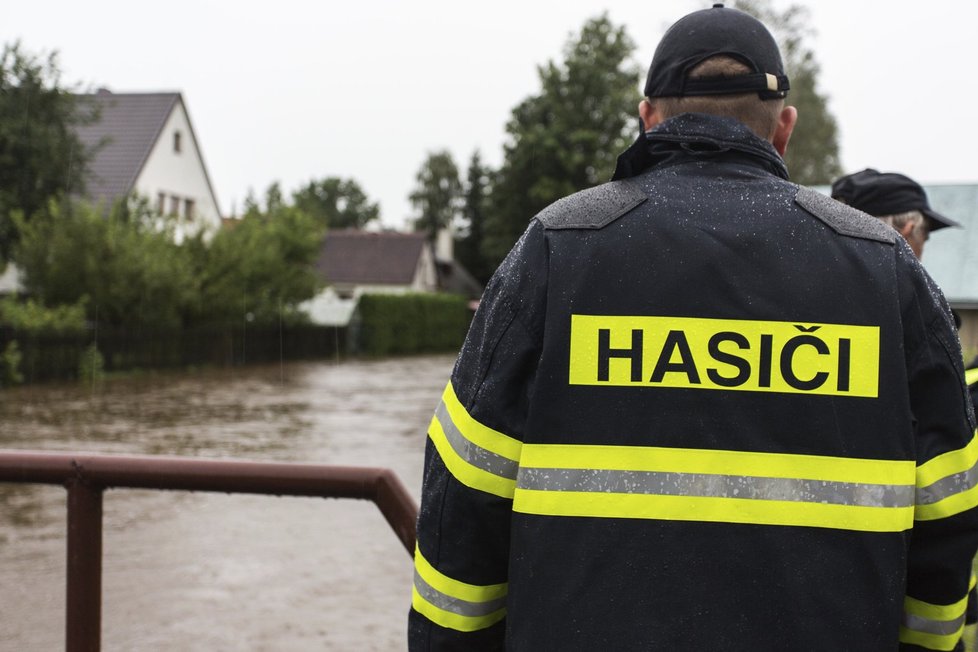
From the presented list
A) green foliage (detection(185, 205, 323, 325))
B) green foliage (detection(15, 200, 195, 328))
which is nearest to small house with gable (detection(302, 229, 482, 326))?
green foliage (detection(185, 205, 323, 325))

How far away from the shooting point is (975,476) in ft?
5.23

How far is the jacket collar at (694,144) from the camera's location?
1.65 metres

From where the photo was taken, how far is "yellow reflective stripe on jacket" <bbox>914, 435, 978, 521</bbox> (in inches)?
61.7

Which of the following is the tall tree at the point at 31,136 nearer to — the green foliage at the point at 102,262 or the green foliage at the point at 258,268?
the green foliage at the point at 102,262

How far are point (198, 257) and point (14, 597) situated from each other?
2327 centimetres

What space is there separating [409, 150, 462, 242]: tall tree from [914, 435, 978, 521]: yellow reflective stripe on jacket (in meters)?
67.1

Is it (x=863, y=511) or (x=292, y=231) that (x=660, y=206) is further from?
(x=292, y=231)

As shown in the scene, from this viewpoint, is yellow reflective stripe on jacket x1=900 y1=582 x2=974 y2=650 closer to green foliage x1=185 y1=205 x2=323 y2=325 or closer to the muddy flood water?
the muddy flood water

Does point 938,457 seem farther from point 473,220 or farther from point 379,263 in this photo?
point 473,220

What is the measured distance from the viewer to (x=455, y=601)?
5.29ft

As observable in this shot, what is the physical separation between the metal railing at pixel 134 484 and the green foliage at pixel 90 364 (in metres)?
22.5

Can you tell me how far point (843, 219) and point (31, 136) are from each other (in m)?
28.4

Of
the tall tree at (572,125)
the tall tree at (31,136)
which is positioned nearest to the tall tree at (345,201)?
the tall tree at (572,125)

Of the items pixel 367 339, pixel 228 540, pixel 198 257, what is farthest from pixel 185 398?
pixel 367 339
